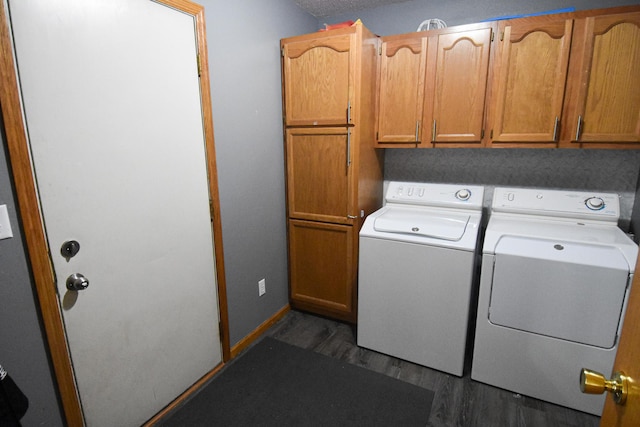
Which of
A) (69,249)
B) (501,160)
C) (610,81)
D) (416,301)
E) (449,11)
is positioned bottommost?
(416,301)

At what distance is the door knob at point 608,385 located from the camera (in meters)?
0.65

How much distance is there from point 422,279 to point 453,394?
650mm

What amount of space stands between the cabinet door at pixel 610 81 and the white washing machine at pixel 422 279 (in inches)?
28.1

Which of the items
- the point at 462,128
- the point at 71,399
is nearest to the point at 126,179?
the point at 71,399

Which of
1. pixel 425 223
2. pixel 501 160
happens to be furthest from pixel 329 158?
pixel 501 160

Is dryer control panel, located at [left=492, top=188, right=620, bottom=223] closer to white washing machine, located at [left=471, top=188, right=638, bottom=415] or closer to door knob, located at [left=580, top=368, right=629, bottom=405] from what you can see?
white washing machine, located at [left=471, top=188, right=638, bottom=415]

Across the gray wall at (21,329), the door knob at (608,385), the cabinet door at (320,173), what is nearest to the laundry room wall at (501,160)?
the cabinet door at (320,173)

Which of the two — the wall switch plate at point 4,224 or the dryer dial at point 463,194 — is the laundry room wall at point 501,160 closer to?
the dryer dial at point 463,194

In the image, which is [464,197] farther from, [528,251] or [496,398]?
[496,398]

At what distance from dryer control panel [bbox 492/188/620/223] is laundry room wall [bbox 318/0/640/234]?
0.43ft

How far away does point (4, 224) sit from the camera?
3.77ft

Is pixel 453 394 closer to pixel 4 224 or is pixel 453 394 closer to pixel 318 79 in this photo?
pixel 318 79

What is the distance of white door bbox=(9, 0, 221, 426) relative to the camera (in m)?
1.23

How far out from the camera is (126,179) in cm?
149
